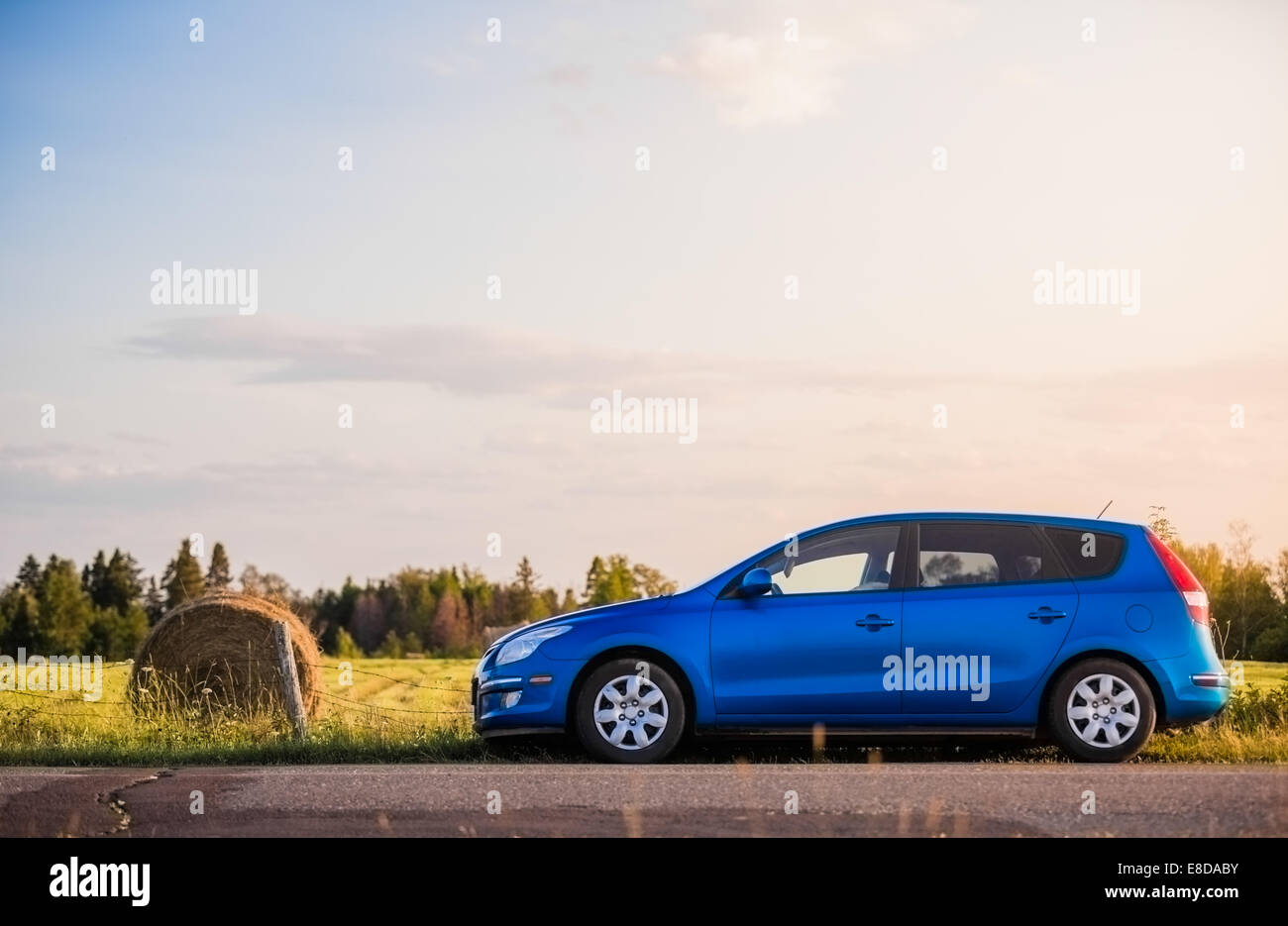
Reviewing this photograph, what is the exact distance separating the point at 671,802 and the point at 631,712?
7.94ft

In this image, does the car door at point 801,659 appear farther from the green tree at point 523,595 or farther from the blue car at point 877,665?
the green tree at point 523,595

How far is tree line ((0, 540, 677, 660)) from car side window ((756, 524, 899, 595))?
60359mm

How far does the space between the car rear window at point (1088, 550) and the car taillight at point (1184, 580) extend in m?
0.28

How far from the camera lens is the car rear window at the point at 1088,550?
11.9 meters

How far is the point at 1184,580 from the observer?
38.9ft

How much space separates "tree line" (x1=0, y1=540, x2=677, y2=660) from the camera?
84125 mm

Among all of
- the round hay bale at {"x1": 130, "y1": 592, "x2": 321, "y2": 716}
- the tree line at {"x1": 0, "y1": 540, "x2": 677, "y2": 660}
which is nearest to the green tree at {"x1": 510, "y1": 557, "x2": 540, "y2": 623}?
the tree line at {"x1": 0, "y1": 540, "x2": 677, "y2": 660}

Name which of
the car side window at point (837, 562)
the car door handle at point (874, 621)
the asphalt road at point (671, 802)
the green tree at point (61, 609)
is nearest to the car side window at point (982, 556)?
the car side window at point (837, 562)

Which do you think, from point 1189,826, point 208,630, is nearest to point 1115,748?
point 1189,826

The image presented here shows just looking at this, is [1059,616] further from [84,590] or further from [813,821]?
[84,590]

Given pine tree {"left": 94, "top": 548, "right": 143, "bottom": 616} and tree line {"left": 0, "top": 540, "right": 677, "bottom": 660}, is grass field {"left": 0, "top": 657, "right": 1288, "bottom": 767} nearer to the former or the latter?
tree line {"left": 0, "top": 540, "right": 677, "bottom": 660}

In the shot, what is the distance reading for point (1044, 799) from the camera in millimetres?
9078

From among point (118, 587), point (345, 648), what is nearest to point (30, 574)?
point (118, 587)
